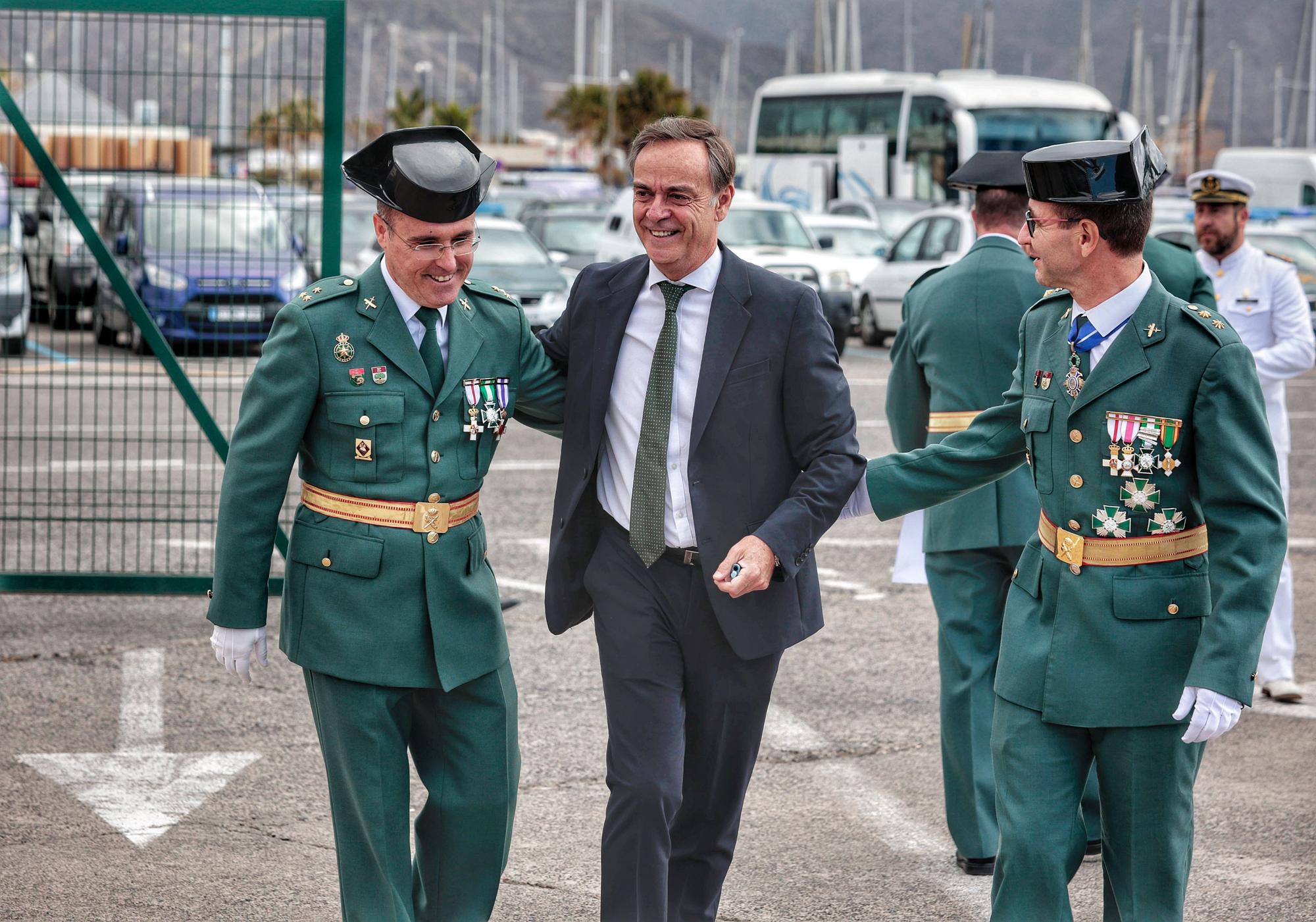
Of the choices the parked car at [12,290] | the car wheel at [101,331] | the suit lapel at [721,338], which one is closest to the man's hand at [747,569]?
the suit lapel at [721,338]

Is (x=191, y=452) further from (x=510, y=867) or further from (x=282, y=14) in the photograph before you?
(x=510, y=867)

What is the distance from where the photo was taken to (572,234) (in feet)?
79.6

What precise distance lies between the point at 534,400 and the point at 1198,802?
277 cm

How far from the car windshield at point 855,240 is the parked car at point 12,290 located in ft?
34.7

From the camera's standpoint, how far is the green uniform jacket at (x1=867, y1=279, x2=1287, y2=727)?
3.39 m

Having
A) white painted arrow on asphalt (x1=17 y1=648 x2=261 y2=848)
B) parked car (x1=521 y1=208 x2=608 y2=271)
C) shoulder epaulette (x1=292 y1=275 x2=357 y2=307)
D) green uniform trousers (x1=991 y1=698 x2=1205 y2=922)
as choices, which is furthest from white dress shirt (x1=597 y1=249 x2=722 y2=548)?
parked car (x1=521 y1=208 x2=608 y2=271)

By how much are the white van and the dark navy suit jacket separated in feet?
108

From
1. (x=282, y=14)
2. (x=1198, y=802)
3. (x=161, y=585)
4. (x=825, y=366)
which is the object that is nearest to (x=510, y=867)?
(x=825, y=366)

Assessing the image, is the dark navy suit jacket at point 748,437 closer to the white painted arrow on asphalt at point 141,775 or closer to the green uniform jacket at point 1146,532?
the green uniform jacket at point 1146,532

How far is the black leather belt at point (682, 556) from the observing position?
3.77 m

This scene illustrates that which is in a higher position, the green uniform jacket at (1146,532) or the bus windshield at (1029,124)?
the bus windshield at (1029,124)

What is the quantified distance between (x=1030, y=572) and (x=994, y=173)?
1690 mm

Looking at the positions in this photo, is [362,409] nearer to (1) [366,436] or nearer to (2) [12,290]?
(1) [366,436]

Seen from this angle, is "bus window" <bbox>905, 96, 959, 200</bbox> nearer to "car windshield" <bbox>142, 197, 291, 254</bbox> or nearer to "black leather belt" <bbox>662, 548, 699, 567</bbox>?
"car windshield" <bbox>142, 197, 291, 254</bbox>
